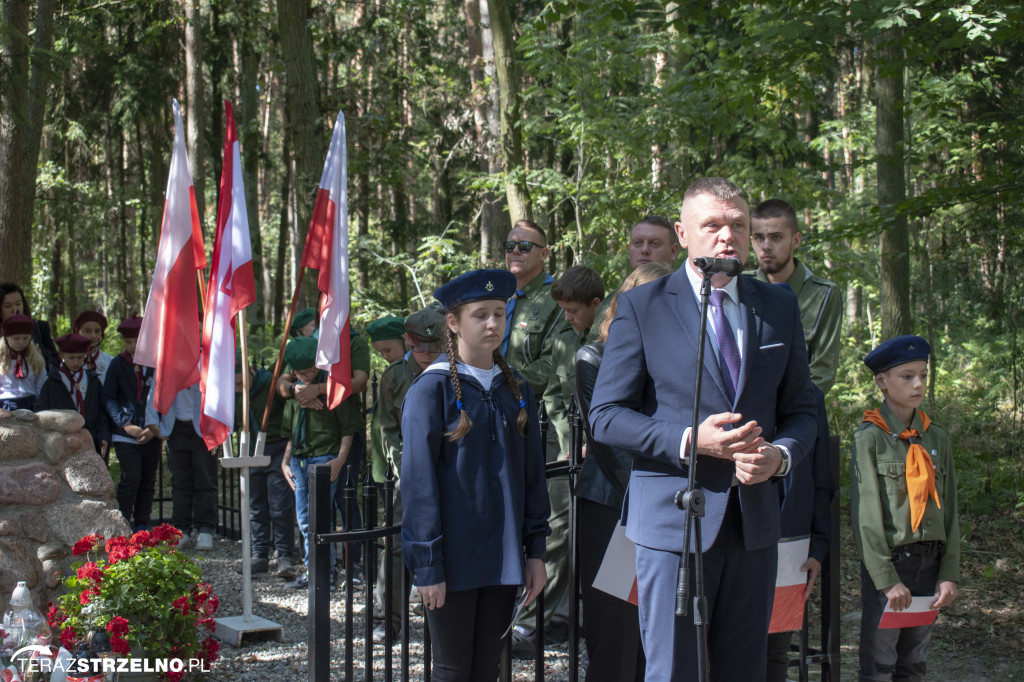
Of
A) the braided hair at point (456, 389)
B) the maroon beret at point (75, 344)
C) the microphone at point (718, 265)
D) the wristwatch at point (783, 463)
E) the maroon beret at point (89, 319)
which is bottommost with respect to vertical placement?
the wristwatch at point (783, 463)

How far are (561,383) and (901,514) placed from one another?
5.95 ft

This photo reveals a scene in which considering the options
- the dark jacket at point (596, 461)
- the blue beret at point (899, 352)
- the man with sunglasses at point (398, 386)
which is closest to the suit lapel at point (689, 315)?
the dark jacket at point (596, 461)

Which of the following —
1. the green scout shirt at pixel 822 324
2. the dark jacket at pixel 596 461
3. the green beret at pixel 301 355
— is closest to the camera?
the dark jacket at pixel 596 461

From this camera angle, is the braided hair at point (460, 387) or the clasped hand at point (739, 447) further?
the braided hair at point (460, 387)

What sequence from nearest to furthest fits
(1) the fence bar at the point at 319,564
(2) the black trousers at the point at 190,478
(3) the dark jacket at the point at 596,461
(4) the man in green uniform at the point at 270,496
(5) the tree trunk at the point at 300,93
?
(1) the fence bar at the point at 319,564, (3) the dark jacket at the point at 596,461, (4) the man in green uniform at the point at 270,496, (2) the black trousers at the point at 190,478, (5) the tree trunk at the point at 300,93

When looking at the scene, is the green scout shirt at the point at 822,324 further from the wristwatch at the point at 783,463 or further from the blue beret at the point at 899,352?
the wristwatch at the point at 783,463

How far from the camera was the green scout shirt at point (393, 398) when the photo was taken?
5797 millimetres

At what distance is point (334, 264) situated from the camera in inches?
232

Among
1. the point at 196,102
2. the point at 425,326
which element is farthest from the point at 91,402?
the point at 196,102

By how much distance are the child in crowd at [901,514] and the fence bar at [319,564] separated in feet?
7.66

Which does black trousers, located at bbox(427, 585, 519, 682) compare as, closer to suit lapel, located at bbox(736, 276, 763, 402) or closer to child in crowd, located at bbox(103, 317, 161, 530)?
suit lapel, located at bbox(736, 276, 763, 402)

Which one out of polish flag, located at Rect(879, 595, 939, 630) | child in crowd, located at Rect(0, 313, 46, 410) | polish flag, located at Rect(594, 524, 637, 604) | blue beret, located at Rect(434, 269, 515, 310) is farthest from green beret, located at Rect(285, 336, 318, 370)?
polish flag, located at Rect(879, 595, 939, 630)

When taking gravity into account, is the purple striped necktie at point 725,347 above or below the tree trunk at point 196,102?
below

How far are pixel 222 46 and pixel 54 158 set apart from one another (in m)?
6.00
